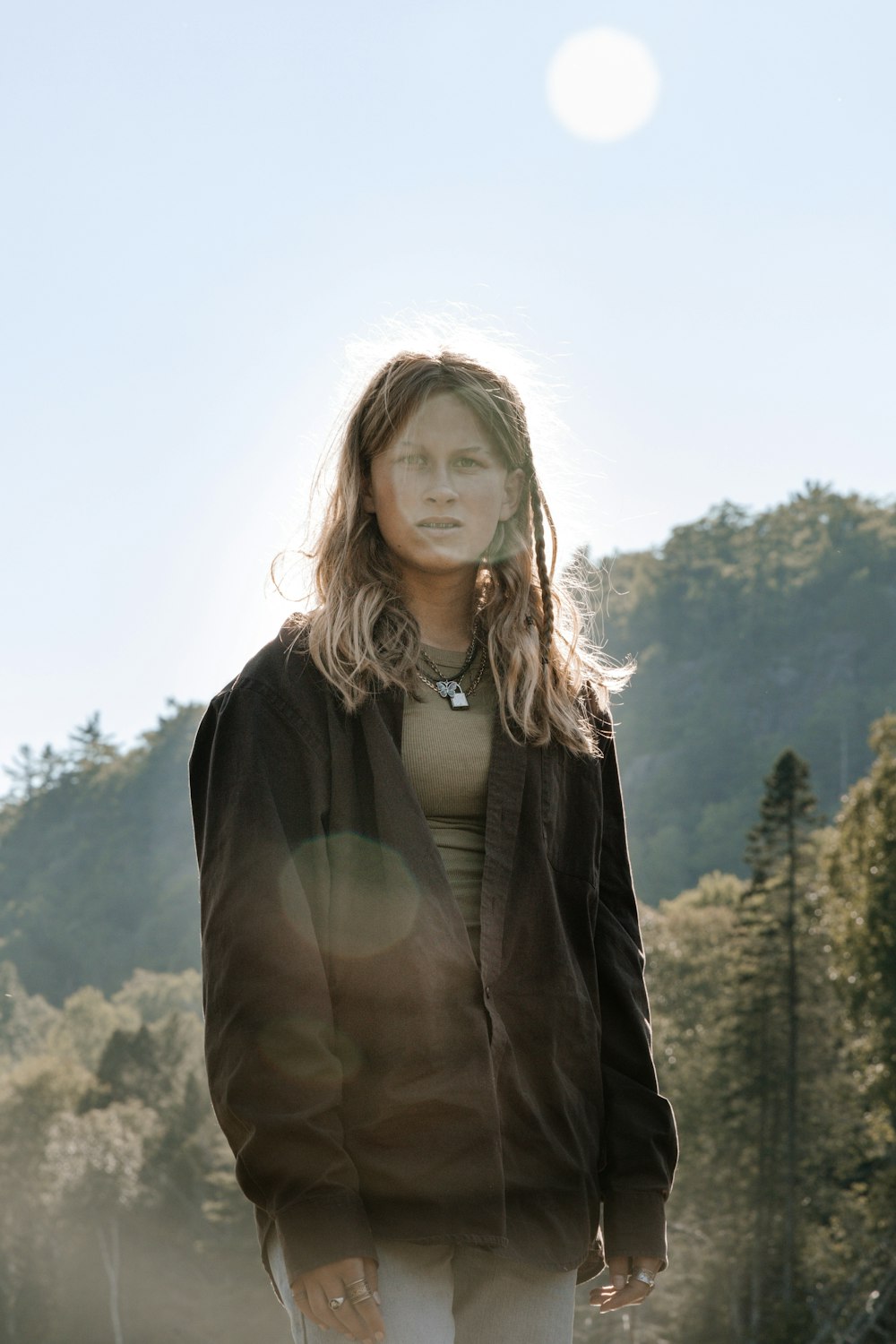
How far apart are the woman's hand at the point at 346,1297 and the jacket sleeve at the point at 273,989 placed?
0.04 metres

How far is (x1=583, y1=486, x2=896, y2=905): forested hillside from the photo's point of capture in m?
106

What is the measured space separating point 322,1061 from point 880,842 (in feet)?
79.6

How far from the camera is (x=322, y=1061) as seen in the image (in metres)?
3.06

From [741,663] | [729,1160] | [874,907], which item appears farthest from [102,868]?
[874,907]

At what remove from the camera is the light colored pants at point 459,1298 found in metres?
3.08

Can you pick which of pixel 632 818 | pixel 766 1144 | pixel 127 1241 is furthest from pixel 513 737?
pixel 632 818

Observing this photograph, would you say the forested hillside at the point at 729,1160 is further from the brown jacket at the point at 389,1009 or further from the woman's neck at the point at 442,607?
the brown jacket at the point at 389,1009

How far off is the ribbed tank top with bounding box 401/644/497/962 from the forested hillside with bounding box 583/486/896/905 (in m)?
92.1

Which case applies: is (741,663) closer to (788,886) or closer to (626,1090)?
(788,886)

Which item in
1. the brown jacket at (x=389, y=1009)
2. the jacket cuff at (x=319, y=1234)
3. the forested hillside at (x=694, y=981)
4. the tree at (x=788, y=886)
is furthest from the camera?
the tree at (x=788, y=886)

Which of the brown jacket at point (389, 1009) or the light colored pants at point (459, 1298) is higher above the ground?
the brown jacket at point (389, 1009)

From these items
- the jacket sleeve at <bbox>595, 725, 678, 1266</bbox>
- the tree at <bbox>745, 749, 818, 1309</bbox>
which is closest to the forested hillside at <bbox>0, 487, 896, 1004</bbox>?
the tree at <bbox>745, 749, 818, 1309</bbox>

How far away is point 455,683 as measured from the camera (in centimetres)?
360

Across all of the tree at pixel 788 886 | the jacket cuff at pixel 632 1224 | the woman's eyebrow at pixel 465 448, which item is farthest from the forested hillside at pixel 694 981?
the jacket cuff at pixel 632 1224
